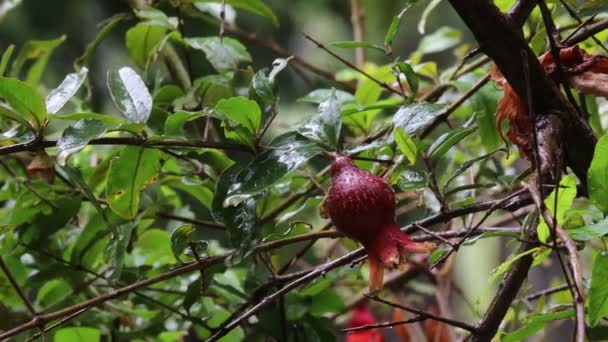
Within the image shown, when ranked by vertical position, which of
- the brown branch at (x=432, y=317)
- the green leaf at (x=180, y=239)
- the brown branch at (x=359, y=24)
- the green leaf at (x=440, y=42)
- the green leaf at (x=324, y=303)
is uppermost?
the brown branch at (x=432, y=317)

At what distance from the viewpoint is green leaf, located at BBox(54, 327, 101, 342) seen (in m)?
0.63

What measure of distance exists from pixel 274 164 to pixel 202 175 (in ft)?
0.68

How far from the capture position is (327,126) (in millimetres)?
479

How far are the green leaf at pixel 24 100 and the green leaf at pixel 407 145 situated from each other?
0.22m

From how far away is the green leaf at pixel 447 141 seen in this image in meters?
0.51

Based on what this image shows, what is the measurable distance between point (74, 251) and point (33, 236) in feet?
0.12

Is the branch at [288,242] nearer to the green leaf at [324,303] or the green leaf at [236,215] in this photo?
the green leaf at [236,215]

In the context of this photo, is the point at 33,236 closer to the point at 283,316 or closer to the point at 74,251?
the point at 74,251

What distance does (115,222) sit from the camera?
622mm

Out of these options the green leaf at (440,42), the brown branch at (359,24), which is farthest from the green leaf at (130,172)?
the brown branch at (359,24)

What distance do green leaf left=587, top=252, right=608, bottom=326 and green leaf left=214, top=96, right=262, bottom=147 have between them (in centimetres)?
22

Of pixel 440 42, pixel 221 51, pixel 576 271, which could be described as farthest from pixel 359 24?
pixel 576 271

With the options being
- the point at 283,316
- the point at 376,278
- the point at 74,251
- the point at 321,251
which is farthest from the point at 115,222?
the point at 321,251

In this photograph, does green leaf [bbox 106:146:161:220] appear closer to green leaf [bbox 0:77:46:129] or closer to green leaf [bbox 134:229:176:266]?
green leaf [bbox 0:77:46:129]
